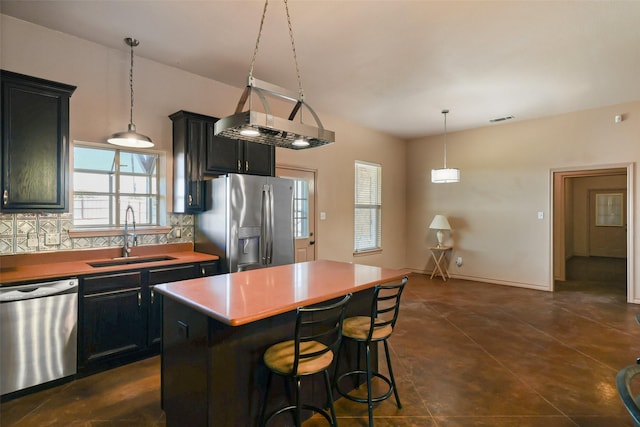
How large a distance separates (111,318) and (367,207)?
4.72 m

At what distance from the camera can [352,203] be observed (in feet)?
20.1

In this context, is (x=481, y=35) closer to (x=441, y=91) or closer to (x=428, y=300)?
(x=441, y=91)

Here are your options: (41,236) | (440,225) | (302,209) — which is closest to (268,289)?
(41,236)

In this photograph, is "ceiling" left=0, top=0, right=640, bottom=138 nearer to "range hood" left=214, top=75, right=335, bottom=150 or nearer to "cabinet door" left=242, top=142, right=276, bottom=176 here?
"cabinet door" left=242, top=142, right=276, bottom=176

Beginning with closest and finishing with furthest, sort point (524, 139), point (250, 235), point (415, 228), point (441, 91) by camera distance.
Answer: point (250, 235), point (441, 91), point (524, 139), point (415, 228)

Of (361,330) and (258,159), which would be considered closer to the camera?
(361,330)

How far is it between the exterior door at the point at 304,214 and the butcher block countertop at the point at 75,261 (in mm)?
1785

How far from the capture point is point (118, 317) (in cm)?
287

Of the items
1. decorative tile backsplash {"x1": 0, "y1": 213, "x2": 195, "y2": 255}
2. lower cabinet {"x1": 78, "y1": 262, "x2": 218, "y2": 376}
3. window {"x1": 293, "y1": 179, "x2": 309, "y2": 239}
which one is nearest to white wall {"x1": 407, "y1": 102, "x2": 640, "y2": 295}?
window {"x1": 293, "y1": 179, "x2": 309, "y2": 239}

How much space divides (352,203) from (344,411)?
4.13 m

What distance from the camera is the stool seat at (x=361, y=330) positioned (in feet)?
7.17

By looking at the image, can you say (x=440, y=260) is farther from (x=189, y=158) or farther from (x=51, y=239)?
(x=51, y=239)

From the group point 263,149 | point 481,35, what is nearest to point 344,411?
point 263,149

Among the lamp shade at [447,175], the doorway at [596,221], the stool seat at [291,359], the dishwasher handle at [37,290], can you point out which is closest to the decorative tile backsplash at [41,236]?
the dishwasher handle at [37,290]
